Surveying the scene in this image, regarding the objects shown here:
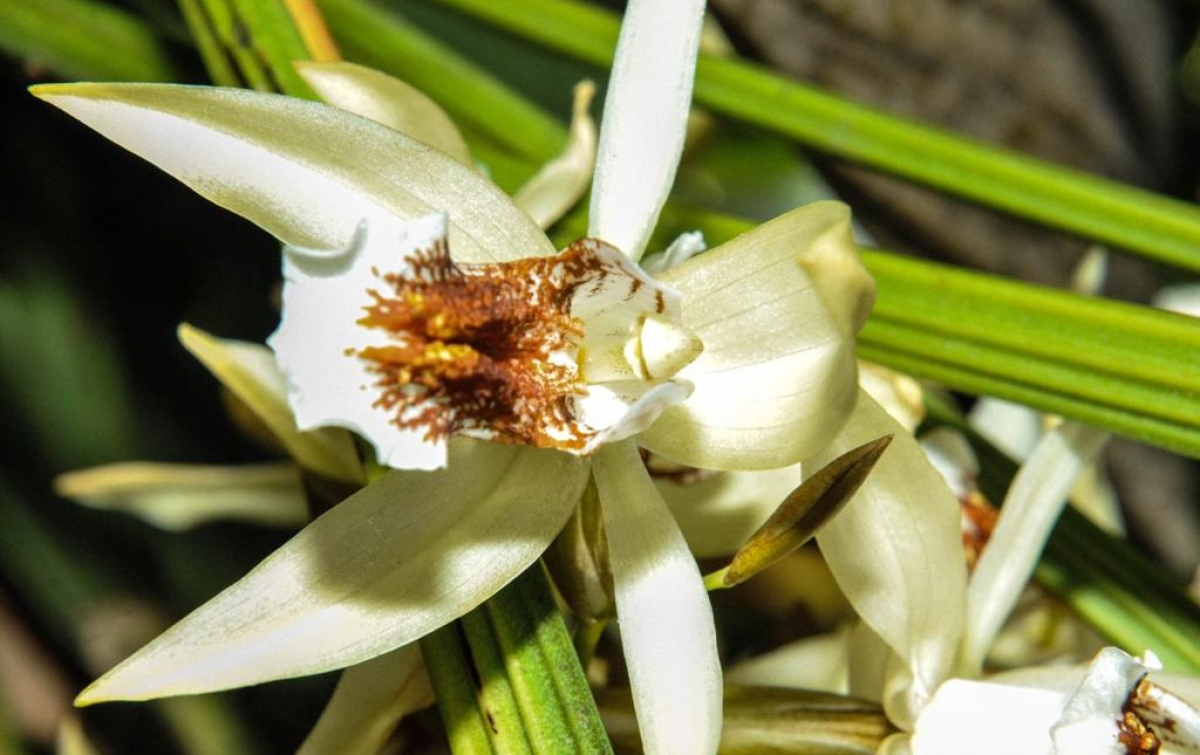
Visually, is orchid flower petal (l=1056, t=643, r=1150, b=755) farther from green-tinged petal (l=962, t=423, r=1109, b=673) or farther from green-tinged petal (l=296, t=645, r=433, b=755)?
green-tinged petal (l=296, t=645, r=433, b=755)

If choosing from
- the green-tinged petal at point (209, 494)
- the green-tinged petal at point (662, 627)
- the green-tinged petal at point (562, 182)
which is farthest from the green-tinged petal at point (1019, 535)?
the green-tinged petal at point (209, 494)

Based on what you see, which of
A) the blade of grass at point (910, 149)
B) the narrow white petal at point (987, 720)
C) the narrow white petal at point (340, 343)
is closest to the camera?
the narrow white petal at point (340, 343)

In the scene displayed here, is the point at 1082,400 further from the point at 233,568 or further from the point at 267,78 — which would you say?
the point at 233,568

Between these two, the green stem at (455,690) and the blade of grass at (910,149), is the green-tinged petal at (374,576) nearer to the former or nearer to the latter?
the green stem at (455,690)

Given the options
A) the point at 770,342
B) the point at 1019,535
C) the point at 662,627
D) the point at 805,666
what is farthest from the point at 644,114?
the point at 805,666

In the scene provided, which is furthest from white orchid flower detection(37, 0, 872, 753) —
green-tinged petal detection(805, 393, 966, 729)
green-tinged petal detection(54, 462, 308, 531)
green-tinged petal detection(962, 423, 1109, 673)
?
green-tinged petal detection(54, 462, 308, 531)

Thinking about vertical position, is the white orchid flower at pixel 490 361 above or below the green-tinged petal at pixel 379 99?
below

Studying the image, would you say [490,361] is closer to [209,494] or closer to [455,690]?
[455,690]
